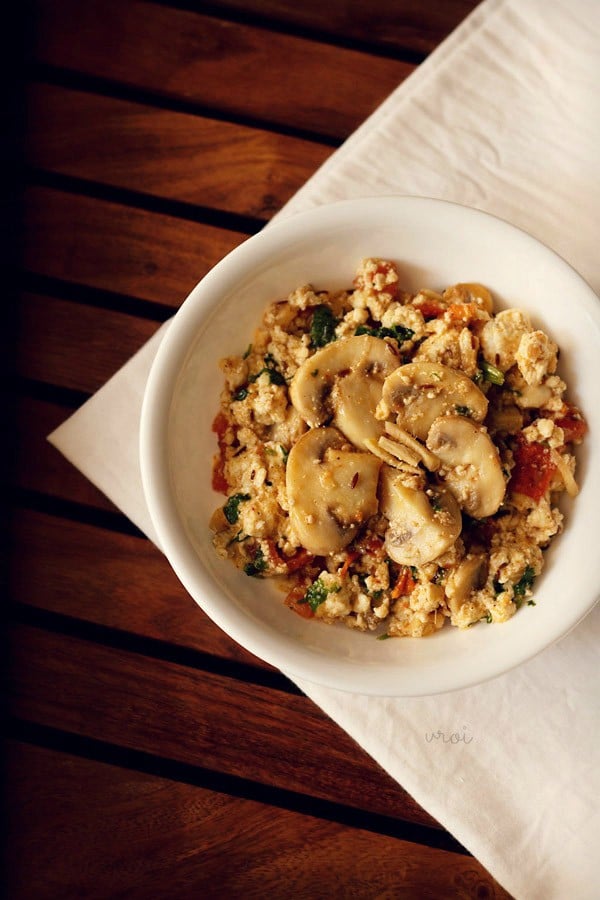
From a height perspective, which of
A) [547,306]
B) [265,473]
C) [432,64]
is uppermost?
[432,64]

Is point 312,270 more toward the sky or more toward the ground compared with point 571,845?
more toward the sky

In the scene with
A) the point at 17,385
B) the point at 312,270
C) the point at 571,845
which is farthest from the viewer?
the point at 17,385

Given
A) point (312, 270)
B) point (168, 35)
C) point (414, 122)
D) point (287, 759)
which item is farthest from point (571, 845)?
point (168, 35)

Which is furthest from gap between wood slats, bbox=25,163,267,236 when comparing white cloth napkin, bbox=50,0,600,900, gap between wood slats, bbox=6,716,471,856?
gap between wood slats, bbox=6,716,471,856

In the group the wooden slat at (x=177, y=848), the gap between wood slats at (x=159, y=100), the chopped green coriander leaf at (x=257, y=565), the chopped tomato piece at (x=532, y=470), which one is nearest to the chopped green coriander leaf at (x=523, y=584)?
the chopped tomato piece at (x=532, y=470)

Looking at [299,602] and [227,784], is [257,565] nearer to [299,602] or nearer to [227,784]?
[299,602]

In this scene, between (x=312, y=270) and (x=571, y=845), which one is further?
(x=571, y=845)

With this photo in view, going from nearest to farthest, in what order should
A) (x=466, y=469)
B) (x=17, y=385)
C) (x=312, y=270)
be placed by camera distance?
(x=466, y=469) < (x=312, y=270) < (x=17, y=385)

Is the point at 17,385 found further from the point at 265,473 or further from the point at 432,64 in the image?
the point at 432,64
